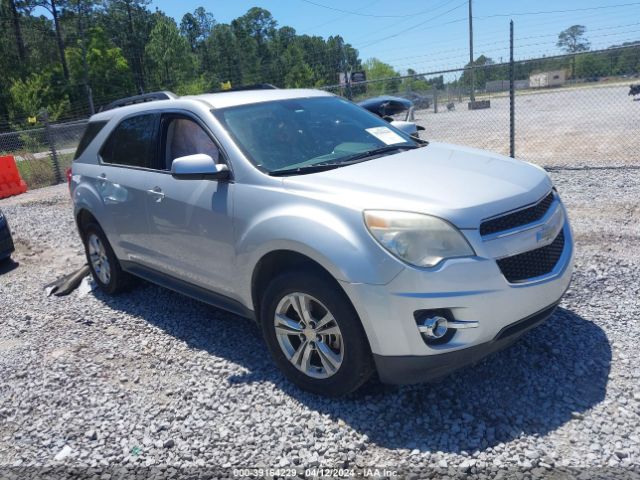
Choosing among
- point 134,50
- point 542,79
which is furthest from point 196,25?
point 542,79

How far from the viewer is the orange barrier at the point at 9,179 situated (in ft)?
45.5

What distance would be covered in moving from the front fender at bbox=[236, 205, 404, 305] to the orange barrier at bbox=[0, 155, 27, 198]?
41.6 ft

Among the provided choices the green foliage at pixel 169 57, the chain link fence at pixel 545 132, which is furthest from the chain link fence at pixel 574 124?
the green foliage at pixel 169 57

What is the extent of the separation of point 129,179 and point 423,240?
9.34ft

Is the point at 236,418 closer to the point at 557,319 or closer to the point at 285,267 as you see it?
the point at 285,267

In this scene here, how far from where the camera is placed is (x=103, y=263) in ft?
18.2

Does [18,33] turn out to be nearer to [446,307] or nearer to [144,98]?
[144,98]

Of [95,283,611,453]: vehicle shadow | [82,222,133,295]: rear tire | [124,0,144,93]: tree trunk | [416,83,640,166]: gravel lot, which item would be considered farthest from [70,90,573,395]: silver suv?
[124,0,144,93]: tree trunk

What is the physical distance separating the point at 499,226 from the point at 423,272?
1.71 feet

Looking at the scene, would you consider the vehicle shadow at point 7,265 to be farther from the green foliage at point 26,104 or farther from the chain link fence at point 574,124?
the green foliage at point 26,104

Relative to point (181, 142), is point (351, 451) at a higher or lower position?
lower

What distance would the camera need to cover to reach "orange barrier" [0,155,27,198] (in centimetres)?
1388

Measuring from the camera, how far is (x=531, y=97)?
1422 inches

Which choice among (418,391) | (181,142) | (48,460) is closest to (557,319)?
(418,391)
